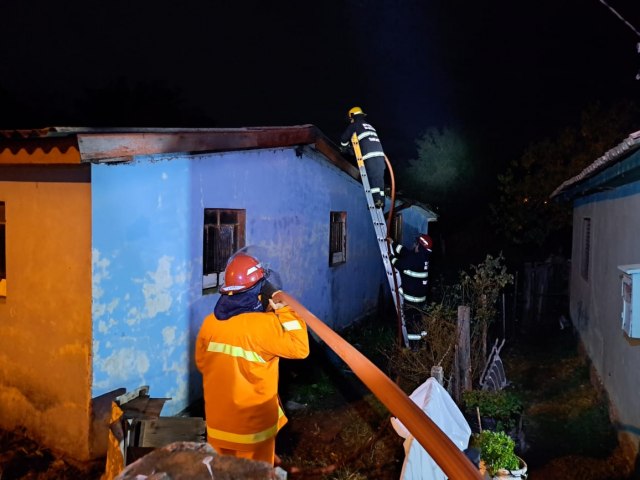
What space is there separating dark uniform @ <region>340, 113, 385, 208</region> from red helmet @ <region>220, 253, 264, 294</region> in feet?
15.5

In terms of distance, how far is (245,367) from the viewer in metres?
3.22

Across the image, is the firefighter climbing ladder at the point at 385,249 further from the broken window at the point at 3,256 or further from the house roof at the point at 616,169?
the broken window at the point at 3,256

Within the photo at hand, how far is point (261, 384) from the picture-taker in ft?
10.8

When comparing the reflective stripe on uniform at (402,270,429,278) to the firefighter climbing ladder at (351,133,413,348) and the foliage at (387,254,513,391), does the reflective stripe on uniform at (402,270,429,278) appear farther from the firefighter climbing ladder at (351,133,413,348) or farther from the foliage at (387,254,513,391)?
the foliage at (387,254,513,391)

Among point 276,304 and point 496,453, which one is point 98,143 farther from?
point 496,453

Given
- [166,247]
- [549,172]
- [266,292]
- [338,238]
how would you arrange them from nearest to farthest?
[266,292] < [166,247] < [338,238] < [549,172]

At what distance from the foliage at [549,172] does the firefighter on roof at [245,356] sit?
16.9 metres

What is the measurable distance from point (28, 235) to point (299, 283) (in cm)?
435

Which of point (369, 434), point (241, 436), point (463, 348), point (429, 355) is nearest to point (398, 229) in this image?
point (429, 355)

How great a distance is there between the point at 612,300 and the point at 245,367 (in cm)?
545

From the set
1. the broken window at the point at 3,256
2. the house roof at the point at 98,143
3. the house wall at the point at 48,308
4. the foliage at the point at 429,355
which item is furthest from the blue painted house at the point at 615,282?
the broken window at the point at 3,256

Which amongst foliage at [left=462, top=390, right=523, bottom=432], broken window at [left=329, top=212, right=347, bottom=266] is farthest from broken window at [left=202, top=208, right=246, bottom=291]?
broken window at [left=329, top=212, right=347, bottom=266]

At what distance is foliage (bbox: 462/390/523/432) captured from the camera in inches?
226

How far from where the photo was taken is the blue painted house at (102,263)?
465 cm
